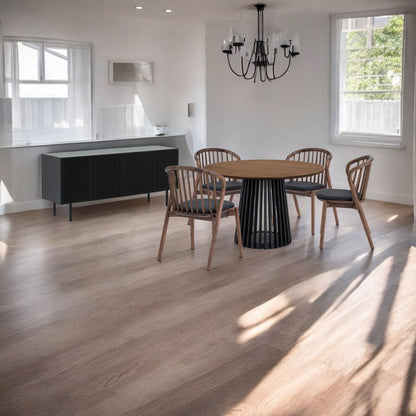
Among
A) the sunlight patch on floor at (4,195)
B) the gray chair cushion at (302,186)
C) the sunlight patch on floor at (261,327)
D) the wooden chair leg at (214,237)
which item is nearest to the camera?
the sunlight patch on floor at (261,327)

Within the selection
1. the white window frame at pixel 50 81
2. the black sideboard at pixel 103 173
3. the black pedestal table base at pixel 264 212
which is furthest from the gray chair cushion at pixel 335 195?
the white window frame at pixel 50 81

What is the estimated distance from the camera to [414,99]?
660 cm

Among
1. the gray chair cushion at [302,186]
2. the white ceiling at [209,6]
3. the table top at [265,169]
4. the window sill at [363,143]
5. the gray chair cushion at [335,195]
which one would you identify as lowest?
the gray chair cushion at [335,195]

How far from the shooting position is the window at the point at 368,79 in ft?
23.4

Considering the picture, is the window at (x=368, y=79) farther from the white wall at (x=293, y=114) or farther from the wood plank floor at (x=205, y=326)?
the wood plank floor at (x=205, y=326)

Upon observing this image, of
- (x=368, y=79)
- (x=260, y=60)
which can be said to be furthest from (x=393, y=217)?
(x=260, y=60)

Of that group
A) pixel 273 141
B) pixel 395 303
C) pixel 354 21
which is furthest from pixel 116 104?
pixel 395 303

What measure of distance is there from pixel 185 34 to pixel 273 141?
187cm

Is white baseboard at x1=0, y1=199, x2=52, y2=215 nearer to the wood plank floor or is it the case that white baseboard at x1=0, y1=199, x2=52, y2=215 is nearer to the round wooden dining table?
the wood plank floor

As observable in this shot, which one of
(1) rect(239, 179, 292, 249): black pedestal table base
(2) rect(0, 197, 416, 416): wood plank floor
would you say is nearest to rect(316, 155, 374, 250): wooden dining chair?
(2) rect(0, 197, 416, 416): wood plank floor

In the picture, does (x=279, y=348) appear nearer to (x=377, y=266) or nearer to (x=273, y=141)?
(x=377, y=266)

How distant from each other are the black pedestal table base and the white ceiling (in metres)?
2.30

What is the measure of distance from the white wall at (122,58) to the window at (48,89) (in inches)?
5.4

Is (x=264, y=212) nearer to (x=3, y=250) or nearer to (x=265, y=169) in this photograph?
(x=265, y=169)
